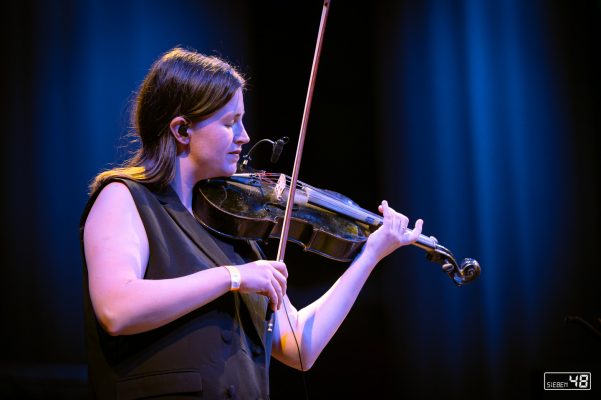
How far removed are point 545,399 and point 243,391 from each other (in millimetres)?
1434

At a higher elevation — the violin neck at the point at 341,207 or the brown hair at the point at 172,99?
the brown hair at the point at 172,99

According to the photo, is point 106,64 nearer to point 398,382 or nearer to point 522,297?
point 398,382

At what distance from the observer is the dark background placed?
236 centimetres

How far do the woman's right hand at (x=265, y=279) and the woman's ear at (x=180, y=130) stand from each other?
1.19ft

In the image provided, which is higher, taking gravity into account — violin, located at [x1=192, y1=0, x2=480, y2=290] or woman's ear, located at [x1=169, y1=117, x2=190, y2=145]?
woman's ear, located at [x1=169, y1=117, x2=190, y2=145]

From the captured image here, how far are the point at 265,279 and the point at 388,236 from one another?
1.96 feet

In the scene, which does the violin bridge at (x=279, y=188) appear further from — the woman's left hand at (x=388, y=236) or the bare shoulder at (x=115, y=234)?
the bare shoulder at (x=115, y=234)

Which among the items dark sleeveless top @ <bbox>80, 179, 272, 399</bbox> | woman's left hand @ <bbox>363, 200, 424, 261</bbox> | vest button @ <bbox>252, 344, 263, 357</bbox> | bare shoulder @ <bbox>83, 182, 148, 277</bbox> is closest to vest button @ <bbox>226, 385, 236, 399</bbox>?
dark sleeveless top @ <bbox>80, 179, 272, 399</bbox>

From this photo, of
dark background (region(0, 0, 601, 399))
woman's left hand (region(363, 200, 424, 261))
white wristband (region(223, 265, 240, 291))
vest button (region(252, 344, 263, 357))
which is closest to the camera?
white wristband (region(223, 265, 240, 291))

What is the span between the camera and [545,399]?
2178 millimetres

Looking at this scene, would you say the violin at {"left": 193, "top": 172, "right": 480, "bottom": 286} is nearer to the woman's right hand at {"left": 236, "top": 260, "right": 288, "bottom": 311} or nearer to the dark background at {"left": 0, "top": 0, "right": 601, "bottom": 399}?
the woman's right hand at {"left": 236, "top": 260, "right": 288, "bottom": 311}

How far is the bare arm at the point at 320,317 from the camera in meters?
1.58
